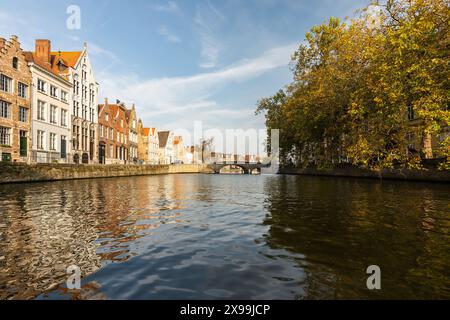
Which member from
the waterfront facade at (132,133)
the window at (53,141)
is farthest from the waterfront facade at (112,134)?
the window at (53,141)

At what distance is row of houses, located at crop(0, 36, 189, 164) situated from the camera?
93.8ft

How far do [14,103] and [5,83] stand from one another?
6.89ft

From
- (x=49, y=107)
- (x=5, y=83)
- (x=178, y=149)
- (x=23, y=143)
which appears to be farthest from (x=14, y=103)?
(x=178, y=149)

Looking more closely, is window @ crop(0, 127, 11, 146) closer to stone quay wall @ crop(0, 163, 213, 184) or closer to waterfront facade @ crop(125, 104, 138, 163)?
stone quay wall @ crop(0, 163, 213, 184)

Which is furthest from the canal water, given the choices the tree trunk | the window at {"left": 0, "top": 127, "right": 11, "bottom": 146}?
the window at {"left": 0, "top": 127, "right": 11, "bottom": 146}

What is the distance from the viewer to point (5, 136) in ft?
92.2

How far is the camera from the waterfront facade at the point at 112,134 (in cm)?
4922

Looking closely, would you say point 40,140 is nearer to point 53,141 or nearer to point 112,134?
point 53,141

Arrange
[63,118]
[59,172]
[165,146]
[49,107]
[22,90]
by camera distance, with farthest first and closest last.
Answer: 1. [165,146]
2. [63,118]
3. [49,107]
4. [22,90]
5. [59,172]

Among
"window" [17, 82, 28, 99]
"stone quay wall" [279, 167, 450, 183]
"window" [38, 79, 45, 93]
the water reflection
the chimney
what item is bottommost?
the water reflection

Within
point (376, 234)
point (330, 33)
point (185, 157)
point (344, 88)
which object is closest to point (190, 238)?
point (376, 234)

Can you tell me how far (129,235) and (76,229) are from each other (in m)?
1.70

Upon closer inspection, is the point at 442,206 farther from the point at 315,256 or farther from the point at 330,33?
the point at 330,33

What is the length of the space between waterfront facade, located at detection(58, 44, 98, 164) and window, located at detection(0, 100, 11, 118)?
37.8 feet
